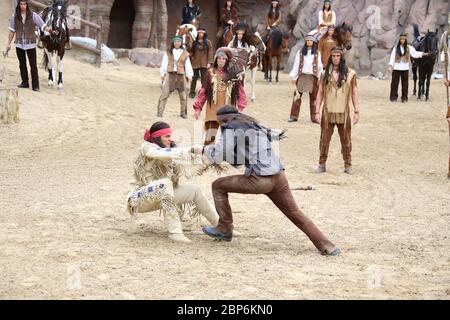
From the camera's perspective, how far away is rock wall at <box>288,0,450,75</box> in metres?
25.3

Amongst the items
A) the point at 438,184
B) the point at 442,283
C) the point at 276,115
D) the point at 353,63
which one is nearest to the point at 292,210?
the point at 442,283

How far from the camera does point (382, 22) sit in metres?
25.8

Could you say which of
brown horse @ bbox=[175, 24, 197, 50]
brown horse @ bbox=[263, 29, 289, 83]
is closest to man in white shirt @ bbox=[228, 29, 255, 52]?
brown horse @ bbox=[175, 24, 197, 50]

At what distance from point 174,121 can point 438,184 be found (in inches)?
244

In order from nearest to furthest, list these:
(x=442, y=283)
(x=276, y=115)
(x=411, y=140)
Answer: (x=442, y=283), (x=411, y=140), (x=276, y=115)

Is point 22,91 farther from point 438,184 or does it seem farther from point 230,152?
point 230,152

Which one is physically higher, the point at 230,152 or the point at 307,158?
the point at 230,152

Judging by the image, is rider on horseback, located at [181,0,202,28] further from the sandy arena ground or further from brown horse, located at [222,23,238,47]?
the sandy arena ground

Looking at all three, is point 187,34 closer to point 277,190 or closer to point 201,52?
point 201,52

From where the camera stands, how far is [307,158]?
12742 millimetres

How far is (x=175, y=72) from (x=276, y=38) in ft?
25.9

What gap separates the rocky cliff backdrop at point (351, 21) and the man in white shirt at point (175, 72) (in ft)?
26.8

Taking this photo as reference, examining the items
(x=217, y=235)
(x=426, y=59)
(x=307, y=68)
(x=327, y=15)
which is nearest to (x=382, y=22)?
(x=327, y=15)

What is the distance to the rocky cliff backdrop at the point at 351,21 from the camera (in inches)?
992
